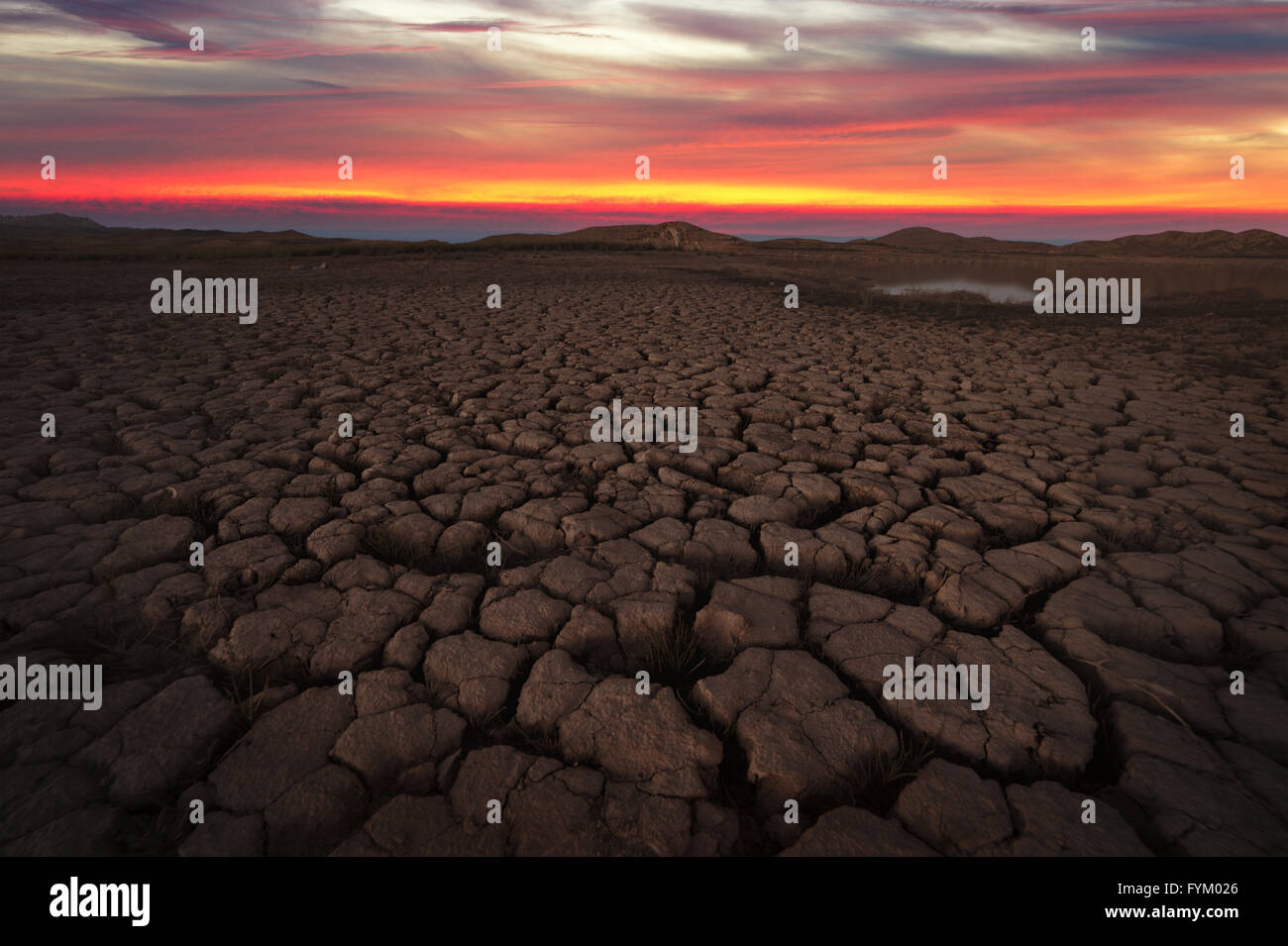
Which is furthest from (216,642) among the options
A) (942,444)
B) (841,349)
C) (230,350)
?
(841,349)

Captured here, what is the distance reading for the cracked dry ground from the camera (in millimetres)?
1427

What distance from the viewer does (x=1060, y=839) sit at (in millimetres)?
1350

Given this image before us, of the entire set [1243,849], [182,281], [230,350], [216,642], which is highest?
[182,281]

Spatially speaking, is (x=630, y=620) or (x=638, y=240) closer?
(x=630, y=620)

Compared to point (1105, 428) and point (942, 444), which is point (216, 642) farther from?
point (1105, 428)

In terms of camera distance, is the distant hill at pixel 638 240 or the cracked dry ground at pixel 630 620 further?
the distant hill at pixel 638 240

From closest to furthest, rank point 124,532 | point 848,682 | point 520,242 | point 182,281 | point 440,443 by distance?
point 848,682
point 124,532
point 440,443
point 182,281
point 520,242

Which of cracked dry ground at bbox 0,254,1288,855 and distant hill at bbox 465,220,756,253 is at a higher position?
distant hill at bbox 465,220,756,253

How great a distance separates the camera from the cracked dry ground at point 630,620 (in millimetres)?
1427

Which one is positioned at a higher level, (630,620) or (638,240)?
(638,240)

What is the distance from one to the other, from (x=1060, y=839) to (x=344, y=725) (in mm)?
1775

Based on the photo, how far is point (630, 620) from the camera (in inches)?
81.2

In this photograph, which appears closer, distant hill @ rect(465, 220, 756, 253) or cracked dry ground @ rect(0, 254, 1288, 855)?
cracked dry ground @ rect(0, 254, 1288, 855)

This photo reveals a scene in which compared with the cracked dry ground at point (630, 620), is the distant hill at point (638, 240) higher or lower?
higher
